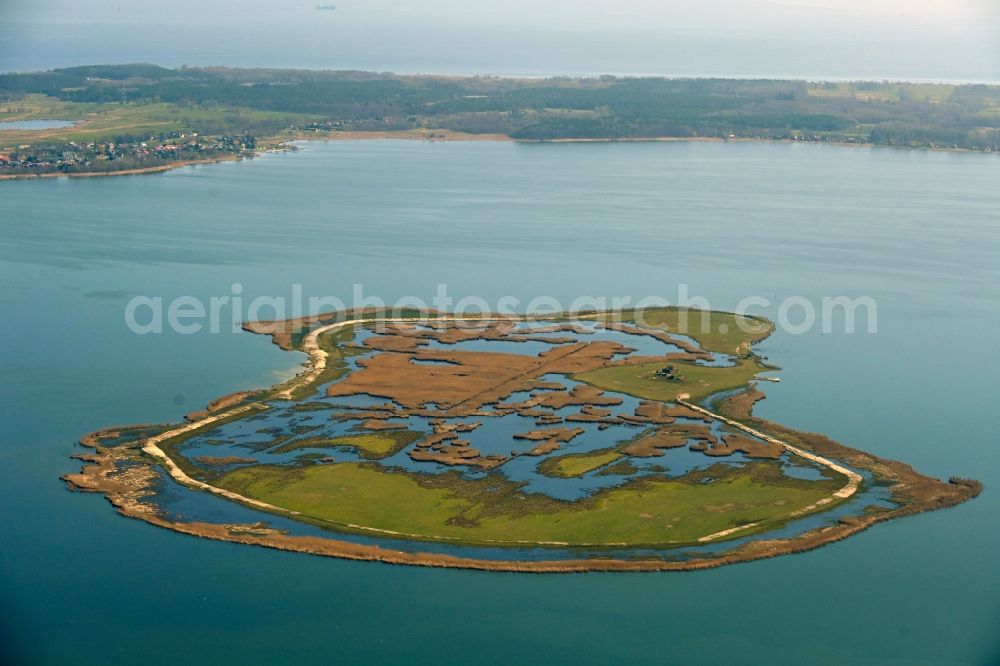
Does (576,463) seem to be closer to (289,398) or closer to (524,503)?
(524,503)

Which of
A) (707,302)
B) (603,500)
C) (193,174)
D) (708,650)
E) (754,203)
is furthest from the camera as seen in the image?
(193,174)

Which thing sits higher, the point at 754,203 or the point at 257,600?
the point at 754,203

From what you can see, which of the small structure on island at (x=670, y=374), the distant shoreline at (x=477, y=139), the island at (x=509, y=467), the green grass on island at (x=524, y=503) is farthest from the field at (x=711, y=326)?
the distant shoreline at (x=477, y=139)

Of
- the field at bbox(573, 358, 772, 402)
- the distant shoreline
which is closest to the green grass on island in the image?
the field at bbox(573, 358, 772, 402)

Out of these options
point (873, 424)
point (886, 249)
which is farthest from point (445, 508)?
point (886, 249)

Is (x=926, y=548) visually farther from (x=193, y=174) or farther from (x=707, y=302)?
(x=193, y=174)
